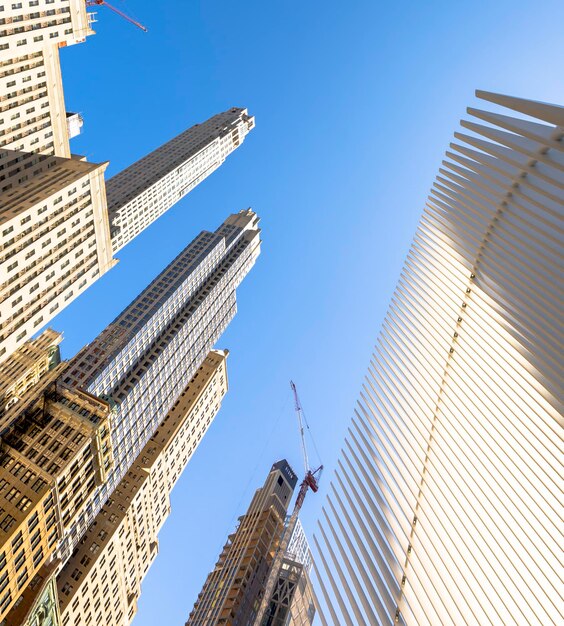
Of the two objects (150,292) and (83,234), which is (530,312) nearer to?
(83,234)

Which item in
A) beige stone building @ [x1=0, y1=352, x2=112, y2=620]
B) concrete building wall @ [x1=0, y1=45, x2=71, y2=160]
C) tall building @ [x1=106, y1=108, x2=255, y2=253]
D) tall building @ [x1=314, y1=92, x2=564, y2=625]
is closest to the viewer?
tall building @ [x1=314, y1=92, x2=564, y2=625]

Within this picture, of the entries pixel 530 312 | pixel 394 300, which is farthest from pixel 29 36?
pixel 530 312

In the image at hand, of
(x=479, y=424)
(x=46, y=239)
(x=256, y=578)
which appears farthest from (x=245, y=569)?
(x=479, y=424)

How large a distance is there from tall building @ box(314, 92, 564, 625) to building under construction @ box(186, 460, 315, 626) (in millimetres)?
53514

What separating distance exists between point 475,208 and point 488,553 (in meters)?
9.99

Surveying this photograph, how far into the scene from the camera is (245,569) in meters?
76.1

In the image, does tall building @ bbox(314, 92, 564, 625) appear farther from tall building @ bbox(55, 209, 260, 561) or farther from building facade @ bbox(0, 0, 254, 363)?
tall building @ bbox(55, 209, 260, 561)

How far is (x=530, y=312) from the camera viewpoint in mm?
10703

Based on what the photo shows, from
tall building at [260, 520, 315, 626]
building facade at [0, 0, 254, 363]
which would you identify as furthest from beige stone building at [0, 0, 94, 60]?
tall building at [260, 520, 315, 626]

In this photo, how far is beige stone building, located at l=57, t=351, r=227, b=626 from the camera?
69812mm

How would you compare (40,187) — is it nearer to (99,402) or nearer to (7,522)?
(99,402)

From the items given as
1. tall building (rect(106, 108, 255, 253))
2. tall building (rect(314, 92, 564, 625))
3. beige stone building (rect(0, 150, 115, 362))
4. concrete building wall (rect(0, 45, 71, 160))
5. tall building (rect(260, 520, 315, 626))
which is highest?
tall building (rect(106, 108, 255, 253))

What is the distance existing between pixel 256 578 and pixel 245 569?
234 centimetres

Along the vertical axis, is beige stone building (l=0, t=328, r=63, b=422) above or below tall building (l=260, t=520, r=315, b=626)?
above
